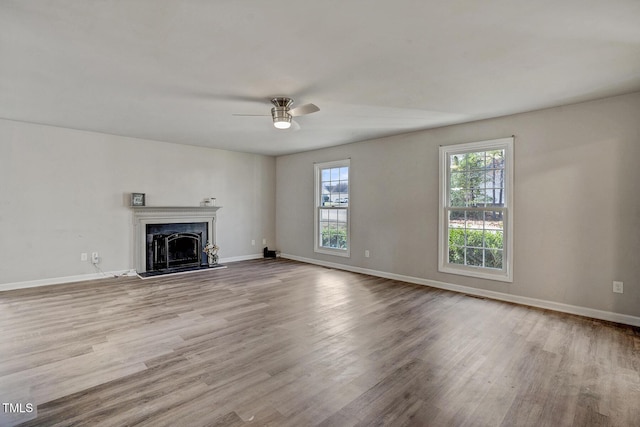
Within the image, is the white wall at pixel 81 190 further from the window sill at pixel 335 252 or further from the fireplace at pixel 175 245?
the window sill at pixel 335 252

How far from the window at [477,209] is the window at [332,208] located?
2.04 meters

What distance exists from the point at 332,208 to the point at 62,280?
488 centimetres

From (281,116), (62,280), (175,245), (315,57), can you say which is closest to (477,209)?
(281,116)

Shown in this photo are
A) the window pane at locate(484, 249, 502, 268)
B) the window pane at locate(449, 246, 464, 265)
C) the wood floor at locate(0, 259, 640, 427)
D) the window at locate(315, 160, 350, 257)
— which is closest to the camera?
the wood floor at locate(0, 259, 640, 427)

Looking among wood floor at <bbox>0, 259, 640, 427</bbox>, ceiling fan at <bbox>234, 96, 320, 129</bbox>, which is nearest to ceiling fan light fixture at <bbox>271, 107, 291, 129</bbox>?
ceiling fan at <bbox>234, 96, 320, 129</bbox>

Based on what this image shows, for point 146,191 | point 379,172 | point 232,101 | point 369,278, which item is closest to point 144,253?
point 146,191

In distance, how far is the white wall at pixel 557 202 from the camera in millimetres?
3502

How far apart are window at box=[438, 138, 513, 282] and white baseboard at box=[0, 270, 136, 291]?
559cm

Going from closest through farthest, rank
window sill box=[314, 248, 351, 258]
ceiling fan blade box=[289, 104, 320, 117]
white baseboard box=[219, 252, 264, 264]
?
ceiling fan blade box=[289, 104, 320, 117]
window sill box=[314, 248, 351, 258]
white baseboard box=[219, 252, 264, 264]

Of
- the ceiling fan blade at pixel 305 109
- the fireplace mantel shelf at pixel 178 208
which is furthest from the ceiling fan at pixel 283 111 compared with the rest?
the fireplace mantel shelf at pixel 178 208

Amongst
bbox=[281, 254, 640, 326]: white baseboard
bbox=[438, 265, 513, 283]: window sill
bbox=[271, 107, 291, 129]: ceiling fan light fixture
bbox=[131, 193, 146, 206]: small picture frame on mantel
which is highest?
bbox=[271, 107, 291, 129]: ceiling fan light fixture

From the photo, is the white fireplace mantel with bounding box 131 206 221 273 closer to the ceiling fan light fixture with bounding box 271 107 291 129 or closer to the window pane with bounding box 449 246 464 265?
the ceiling fan light fixture with bounding box 271 107 291 129

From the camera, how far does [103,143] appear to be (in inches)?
214

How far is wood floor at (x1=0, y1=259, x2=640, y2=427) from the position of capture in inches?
76.3
